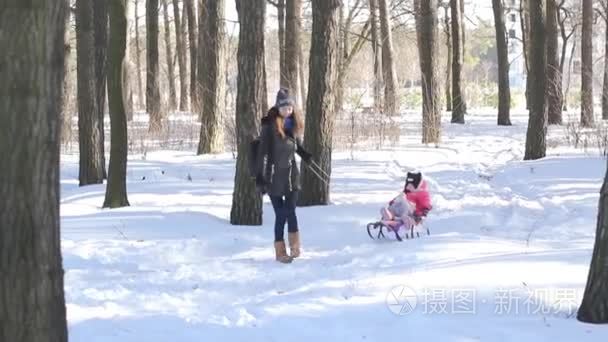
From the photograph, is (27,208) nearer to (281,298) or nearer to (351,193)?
(281,298)

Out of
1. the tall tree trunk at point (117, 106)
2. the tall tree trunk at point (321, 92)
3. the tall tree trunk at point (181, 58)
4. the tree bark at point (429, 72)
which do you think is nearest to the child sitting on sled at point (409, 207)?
the tall tree trunk at point (321, 92)

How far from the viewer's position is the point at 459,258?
7062 mm

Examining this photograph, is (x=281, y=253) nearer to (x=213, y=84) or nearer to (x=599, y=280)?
(x=599, y=280)

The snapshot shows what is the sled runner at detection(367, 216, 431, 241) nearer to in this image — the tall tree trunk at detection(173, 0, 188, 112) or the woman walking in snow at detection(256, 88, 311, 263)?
the woman walking in snow at detection(256, 88, 311, 263)

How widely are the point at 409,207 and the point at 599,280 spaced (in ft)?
11.6

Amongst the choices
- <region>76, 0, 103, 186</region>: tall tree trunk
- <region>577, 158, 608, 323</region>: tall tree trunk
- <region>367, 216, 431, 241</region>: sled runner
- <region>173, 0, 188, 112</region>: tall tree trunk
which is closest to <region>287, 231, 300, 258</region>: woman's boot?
<region>367, 216, 431, 241</region>: sled runner

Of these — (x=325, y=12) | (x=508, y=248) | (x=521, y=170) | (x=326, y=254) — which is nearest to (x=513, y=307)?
(x=508, y=248)

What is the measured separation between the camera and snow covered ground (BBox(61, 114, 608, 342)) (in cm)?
539

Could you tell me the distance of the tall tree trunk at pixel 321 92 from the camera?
34.1ft

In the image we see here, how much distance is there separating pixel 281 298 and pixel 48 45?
3167mm
